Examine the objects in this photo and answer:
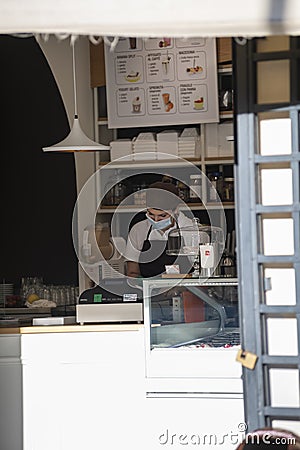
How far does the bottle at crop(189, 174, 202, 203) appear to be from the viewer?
8.07 meters

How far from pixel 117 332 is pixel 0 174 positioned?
4187mm

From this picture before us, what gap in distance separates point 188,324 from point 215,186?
109 inches

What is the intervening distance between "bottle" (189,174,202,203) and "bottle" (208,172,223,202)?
3.4 inches

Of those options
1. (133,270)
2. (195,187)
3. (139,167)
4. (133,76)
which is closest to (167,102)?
(133,76)

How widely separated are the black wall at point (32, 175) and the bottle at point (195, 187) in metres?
1.45

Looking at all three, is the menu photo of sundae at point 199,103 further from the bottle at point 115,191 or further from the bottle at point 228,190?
the bottle at point 115,191

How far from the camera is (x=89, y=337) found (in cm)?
550

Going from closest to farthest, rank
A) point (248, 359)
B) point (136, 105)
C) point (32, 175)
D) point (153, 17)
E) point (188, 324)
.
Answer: point (153, 17) → point (248, 359) → point (188, 324) → point (136, 105) → point (32, 175)

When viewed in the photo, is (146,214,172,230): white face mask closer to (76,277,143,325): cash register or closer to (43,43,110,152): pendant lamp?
(43,43,110,152): pendant lamp

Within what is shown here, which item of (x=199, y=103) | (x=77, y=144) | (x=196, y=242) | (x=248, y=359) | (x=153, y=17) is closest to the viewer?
(x=153, y=17)

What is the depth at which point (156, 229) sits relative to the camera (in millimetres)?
7852

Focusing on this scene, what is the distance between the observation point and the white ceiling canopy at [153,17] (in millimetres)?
3129

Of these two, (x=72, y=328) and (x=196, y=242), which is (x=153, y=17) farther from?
(x=196, y=242)

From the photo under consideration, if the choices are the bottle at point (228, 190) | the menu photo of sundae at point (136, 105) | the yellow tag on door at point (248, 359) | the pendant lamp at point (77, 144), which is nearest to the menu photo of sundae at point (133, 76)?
the menu photo of sundae at point (136, 105)
